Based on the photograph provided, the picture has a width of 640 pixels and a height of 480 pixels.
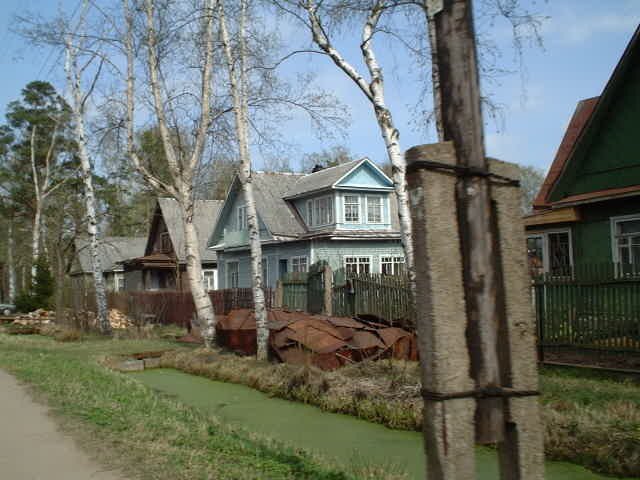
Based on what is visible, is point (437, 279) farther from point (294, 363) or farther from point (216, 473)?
point (294, 363)

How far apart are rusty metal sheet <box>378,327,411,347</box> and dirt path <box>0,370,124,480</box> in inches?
247

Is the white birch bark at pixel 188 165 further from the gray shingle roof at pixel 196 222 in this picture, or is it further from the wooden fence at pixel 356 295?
the gray shingle roof at pixel 196 222

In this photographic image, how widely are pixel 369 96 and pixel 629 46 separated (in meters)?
6.77

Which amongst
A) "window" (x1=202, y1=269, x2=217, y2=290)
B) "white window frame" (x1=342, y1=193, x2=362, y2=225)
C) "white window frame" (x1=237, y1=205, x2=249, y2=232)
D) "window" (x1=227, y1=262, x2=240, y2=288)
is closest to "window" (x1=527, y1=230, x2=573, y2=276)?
"white window frame" (x1=342, y1=193, x2=362, y2=225)

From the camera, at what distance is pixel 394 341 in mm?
12875

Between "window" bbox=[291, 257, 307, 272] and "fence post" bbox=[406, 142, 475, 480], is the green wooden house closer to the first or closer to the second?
"fence post" bbox=[406, 142, 475, 480]

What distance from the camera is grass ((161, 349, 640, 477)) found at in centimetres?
688

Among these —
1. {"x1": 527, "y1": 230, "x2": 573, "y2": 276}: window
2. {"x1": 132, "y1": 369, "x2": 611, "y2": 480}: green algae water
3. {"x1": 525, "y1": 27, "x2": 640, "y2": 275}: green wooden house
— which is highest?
{"x1": 525, "y1": 27, "x2": 640, "y2": 275}: green wooden house

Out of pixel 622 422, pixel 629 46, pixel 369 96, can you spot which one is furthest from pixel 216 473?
pixel 629 46

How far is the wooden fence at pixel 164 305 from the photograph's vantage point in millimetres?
25359

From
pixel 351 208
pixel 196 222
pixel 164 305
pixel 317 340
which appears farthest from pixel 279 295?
pixel 196 222

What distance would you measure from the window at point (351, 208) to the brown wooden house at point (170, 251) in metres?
11.9

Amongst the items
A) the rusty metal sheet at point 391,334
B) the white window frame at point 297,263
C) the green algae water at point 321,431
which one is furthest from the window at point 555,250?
the white window frame at point 297,263

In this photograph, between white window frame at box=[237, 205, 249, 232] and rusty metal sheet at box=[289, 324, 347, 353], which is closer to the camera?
rusty metal sheet at box=[289, 324, 347, 353]
